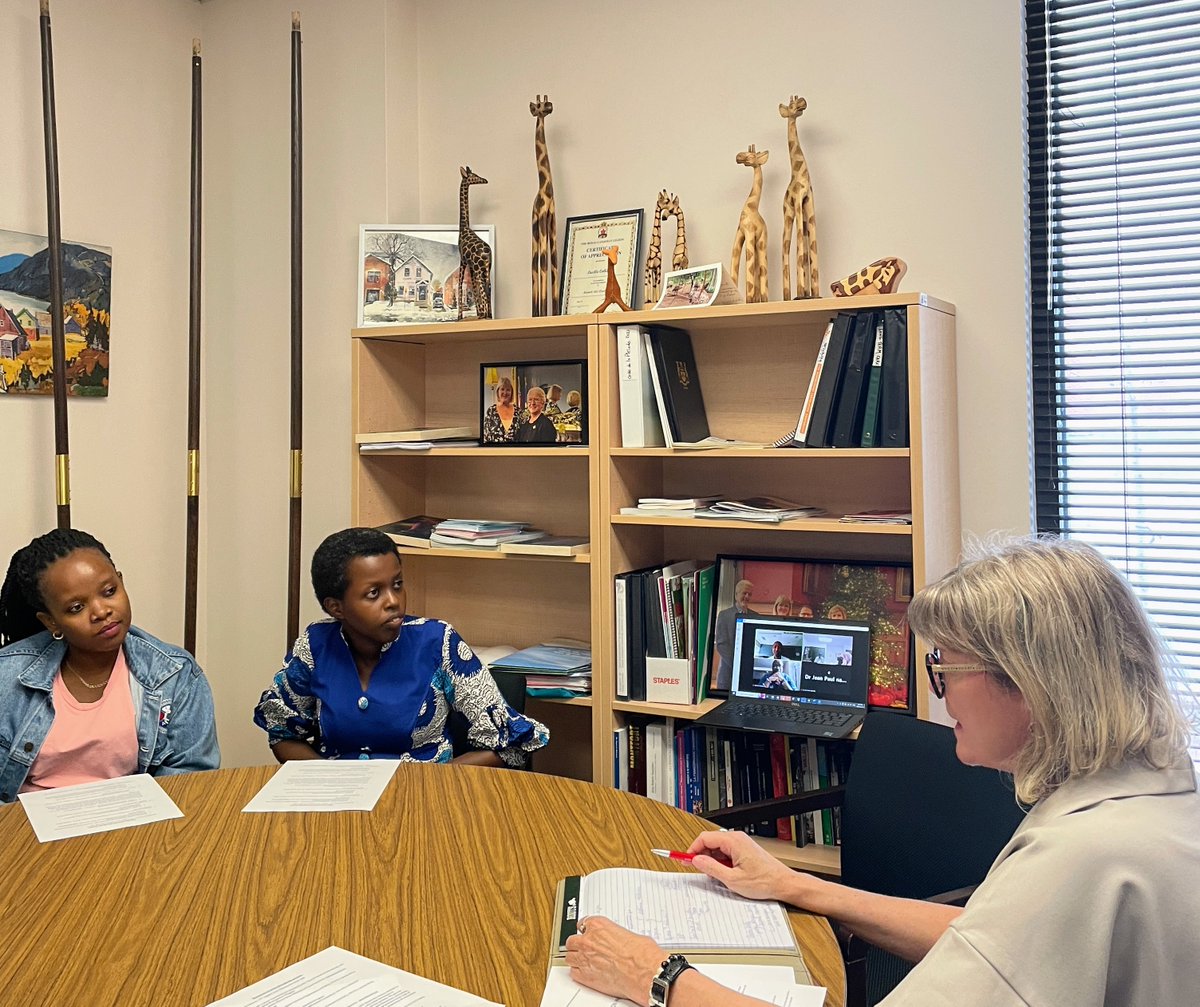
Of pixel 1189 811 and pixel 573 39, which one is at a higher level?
pixel 573 39

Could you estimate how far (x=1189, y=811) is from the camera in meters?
1.05

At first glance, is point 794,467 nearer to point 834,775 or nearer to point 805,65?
point 834,775

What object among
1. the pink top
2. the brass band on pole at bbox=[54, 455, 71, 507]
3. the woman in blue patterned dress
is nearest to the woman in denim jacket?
the pink top

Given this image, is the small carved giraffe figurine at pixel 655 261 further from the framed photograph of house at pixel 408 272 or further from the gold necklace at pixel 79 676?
the gold necklace at pixel 79 676

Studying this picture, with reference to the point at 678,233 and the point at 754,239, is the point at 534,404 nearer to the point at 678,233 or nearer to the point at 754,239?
the point at 678,233

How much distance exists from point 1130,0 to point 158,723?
2.69 metres

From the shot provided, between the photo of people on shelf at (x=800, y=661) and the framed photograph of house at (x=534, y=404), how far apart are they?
0.70m

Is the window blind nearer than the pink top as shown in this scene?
No

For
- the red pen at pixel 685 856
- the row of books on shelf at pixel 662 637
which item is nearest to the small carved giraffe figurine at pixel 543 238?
the row of books on shelf at pixel 662 637

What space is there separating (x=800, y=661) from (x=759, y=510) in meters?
0.38

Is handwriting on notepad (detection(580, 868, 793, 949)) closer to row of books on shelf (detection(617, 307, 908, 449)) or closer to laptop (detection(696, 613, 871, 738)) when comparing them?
laptop (detection(696, 613, 871, 738))

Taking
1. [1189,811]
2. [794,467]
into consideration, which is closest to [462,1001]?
[1189,811]

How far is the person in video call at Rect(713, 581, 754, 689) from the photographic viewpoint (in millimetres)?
2670

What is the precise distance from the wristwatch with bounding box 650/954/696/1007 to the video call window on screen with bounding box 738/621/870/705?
1.34 metres
